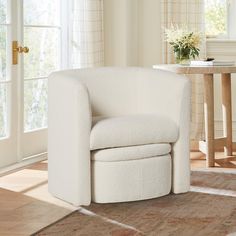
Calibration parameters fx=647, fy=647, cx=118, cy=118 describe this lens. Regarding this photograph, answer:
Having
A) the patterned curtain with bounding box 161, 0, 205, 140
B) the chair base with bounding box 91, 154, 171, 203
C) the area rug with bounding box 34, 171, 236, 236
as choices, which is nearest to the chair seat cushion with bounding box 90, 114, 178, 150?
the chair base with bounding box 91, 154, 171, 203

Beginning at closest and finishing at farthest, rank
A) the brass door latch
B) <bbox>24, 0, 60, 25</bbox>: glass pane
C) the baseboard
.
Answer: the baseboard → the brass door latch → <bbox>24, 0, 60, 25</bbox>: glass pane

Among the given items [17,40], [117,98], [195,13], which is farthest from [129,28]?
[117,98]

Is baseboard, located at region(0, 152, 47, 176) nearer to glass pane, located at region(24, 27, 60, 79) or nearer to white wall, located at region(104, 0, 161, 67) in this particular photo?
glass pane, located at region(24, 27, 60, 79)

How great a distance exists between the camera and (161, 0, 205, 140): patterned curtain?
6207mm

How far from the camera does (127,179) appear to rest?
3939 mm

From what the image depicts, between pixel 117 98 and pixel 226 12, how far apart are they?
2.36m

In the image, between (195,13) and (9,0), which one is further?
(195,13)

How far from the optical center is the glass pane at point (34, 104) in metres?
5.47

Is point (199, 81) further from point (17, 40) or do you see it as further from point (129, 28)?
point (17, 40)

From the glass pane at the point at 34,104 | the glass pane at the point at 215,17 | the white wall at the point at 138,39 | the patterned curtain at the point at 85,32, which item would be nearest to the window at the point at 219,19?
the glass pane at the point at 215,17

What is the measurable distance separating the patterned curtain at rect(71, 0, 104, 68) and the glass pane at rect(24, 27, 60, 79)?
0.57 ft

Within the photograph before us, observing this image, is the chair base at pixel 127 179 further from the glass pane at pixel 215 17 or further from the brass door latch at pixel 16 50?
the glass pane at pixel 215 17

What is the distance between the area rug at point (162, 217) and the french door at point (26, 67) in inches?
61.2

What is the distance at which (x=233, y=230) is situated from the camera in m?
3.41
